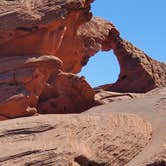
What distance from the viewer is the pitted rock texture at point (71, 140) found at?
307 inches

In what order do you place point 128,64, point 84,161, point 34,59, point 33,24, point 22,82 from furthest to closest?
point 128,64 → point 33,24 → point 34,59 → point 22,82 → point 84,161

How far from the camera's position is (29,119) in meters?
8.88

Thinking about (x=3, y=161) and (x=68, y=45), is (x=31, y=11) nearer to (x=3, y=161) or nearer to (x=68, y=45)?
(x=68, y=45)

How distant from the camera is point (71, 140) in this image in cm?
834

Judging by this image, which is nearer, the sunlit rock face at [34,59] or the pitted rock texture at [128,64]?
the sunlit rock face at [34,59]

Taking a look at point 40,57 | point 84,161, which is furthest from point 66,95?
point 84,161

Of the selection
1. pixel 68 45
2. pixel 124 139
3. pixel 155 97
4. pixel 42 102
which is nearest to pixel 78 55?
pixel 68 45

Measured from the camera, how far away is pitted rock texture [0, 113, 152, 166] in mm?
7809

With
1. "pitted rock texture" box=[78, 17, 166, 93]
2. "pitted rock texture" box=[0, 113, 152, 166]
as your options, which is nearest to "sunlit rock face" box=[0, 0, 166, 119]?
"pitted rock texture" box=[78, 17, 166, 93]

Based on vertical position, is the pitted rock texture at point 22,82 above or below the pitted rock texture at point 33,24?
below

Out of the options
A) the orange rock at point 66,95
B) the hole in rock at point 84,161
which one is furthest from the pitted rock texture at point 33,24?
the hole in rock at point 84,161

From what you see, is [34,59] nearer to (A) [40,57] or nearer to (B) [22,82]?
(A) [40,57]

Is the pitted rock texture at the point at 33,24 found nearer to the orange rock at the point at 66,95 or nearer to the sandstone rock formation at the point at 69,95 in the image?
the sandstone rock formation at the point at 69,95

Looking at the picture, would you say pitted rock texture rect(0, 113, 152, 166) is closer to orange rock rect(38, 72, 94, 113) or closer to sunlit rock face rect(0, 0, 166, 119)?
sunlit rock face rect(0, 0, 166, 119)
